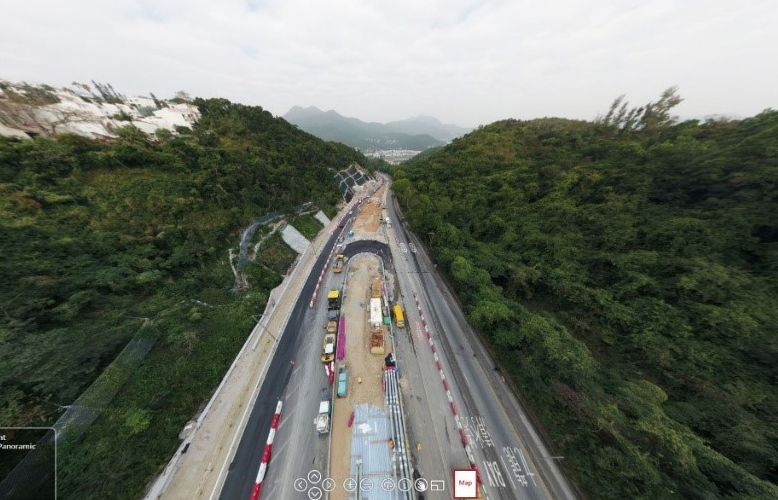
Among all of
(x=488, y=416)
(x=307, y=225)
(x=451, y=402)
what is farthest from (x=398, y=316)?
(x=307, y=225)

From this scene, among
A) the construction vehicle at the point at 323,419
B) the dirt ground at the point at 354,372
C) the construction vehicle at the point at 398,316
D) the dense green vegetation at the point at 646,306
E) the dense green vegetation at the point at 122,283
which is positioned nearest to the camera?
the dense green vegetation at the point at 646,306

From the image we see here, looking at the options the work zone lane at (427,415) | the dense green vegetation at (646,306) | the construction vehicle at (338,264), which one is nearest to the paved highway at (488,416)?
Answer: the work zone lane at (427,415)

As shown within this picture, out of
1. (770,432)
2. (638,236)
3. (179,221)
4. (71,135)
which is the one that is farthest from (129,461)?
(638,236)

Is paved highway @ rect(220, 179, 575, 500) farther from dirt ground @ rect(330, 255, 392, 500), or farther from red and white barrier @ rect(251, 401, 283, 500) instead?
dirt ground @ rect(330, 255, 392, 500)

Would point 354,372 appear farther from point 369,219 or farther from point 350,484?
point 369,219

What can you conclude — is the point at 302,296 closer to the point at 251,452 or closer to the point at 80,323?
the point at 251,452

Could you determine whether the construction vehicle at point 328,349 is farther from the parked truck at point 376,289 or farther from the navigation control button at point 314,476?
the navigation control button at point 314,476
